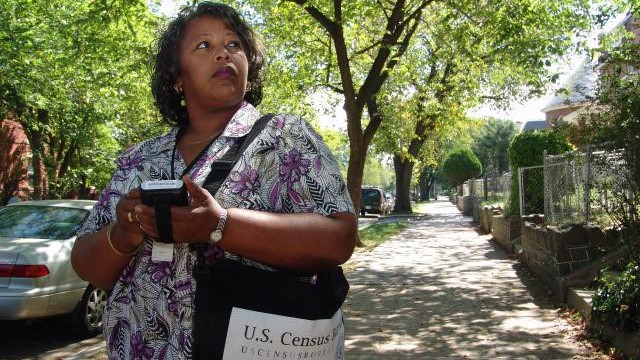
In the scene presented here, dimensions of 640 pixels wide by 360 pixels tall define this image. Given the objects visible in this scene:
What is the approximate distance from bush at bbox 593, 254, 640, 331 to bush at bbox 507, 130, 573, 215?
6.48 meters

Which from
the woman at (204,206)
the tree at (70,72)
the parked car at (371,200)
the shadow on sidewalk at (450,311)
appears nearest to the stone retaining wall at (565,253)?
the shadow on sidewalk at (450,311)

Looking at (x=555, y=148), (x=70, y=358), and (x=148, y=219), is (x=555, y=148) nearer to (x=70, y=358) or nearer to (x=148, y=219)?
(x=70, y=358)

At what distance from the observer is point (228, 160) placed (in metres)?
1.69

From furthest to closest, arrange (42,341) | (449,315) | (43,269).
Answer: (449,315), (42,341), (43,269)

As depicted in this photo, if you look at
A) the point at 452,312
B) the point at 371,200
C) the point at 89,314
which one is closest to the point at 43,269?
the point at 89,314

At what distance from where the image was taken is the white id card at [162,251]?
160cm

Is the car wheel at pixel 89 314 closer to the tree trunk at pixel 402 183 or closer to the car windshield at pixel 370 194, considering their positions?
the tree trunk at pixel 402 183

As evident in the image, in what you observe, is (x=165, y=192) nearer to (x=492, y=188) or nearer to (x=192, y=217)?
(x=192, y=217)

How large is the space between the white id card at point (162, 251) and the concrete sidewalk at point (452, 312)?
4533 mm

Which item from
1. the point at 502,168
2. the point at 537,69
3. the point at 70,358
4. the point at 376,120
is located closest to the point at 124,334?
the point at 70,358

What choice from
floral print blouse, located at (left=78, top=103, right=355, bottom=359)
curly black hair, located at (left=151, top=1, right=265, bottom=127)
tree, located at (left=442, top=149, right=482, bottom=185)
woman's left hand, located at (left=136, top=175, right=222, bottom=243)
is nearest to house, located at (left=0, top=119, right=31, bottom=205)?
curly black hair, located at (left=151, top=1, right=265, bottom=127)

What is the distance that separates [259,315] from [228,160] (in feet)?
1.45

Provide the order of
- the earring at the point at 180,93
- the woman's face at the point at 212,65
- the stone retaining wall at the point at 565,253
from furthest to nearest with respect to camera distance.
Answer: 1. the stone retaining wall at the point at 565,253
2. the earring at the point at 180,93
3. the woman's face at the point at 212,65

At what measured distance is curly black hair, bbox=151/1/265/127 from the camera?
6.62 ft
